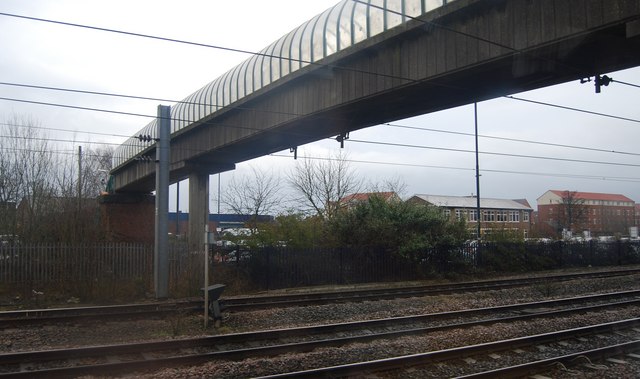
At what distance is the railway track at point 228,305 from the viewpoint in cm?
1378

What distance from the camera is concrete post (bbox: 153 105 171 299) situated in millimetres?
18453

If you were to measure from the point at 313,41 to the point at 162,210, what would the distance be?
818 cm

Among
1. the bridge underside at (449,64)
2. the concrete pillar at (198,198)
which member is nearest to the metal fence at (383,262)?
the bridge underside at (449,64)

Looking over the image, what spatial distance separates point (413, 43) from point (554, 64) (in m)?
3.81

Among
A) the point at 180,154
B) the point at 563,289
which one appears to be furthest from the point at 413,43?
the point at 180,154

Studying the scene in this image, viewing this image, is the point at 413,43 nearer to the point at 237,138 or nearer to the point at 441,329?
the point at 441,329

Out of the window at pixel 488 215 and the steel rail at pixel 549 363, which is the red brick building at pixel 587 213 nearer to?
the window at pixel 488 215

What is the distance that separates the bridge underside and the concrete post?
3730 millimetres

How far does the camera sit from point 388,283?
80.6 feet

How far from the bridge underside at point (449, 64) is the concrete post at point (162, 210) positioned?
3.73 meters

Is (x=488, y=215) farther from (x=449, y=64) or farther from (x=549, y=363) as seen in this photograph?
(x=549, y=363)

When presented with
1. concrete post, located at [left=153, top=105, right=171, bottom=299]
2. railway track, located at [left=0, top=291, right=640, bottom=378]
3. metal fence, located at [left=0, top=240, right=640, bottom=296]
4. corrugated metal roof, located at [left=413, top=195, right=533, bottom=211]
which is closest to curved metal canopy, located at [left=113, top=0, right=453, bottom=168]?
concrete post, located at [left=153, top=105, right=171, bottom=299]

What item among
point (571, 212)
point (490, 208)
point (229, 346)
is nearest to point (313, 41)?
point (229, 346)

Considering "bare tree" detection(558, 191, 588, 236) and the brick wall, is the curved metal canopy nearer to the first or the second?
the brick wall
